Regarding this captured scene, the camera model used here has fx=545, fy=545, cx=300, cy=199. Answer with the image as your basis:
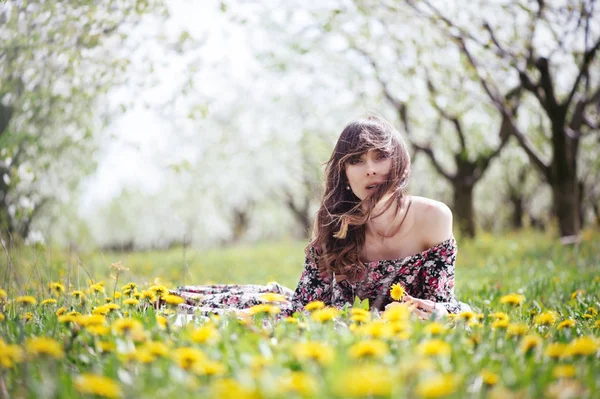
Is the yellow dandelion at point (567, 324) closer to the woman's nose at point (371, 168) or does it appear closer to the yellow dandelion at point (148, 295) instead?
the woman's nose at point (371, 168)

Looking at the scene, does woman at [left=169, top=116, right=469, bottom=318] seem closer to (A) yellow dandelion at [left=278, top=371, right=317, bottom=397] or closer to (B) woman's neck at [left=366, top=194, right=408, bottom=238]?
(B) woman's neck at [left=366, top=194, right=408, bottom=238]

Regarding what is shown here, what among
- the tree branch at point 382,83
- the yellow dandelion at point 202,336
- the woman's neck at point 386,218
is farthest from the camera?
the tree branch at point 382,83

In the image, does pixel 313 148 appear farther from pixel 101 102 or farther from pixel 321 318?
pixel 321 318

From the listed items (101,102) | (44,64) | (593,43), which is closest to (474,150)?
(593,43)

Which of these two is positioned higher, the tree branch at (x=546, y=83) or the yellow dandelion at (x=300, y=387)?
the tree branch at (x=546, y=83)

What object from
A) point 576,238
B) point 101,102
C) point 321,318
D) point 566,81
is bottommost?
point 576,238

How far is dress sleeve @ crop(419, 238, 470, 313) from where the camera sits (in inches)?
119

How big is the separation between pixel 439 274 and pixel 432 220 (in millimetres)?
306

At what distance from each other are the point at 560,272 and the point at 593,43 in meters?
3.91

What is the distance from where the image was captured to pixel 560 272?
5270 millimetres

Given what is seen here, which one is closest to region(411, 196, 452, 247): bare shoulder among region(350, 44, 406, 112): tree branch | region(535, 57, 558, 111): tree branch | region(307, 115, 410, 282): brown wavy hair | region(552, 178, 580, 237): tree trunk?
region(307, 115, 410, 282): brown wavy hair

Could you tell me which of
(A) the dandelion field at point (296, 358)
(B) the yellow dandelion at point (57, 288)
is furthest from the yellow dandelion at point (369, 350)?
(B) the yellow dandelion at point (57, 288)

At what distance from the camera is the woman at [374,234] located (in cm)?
304

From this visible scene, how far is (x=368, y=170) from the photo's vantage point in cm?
304
